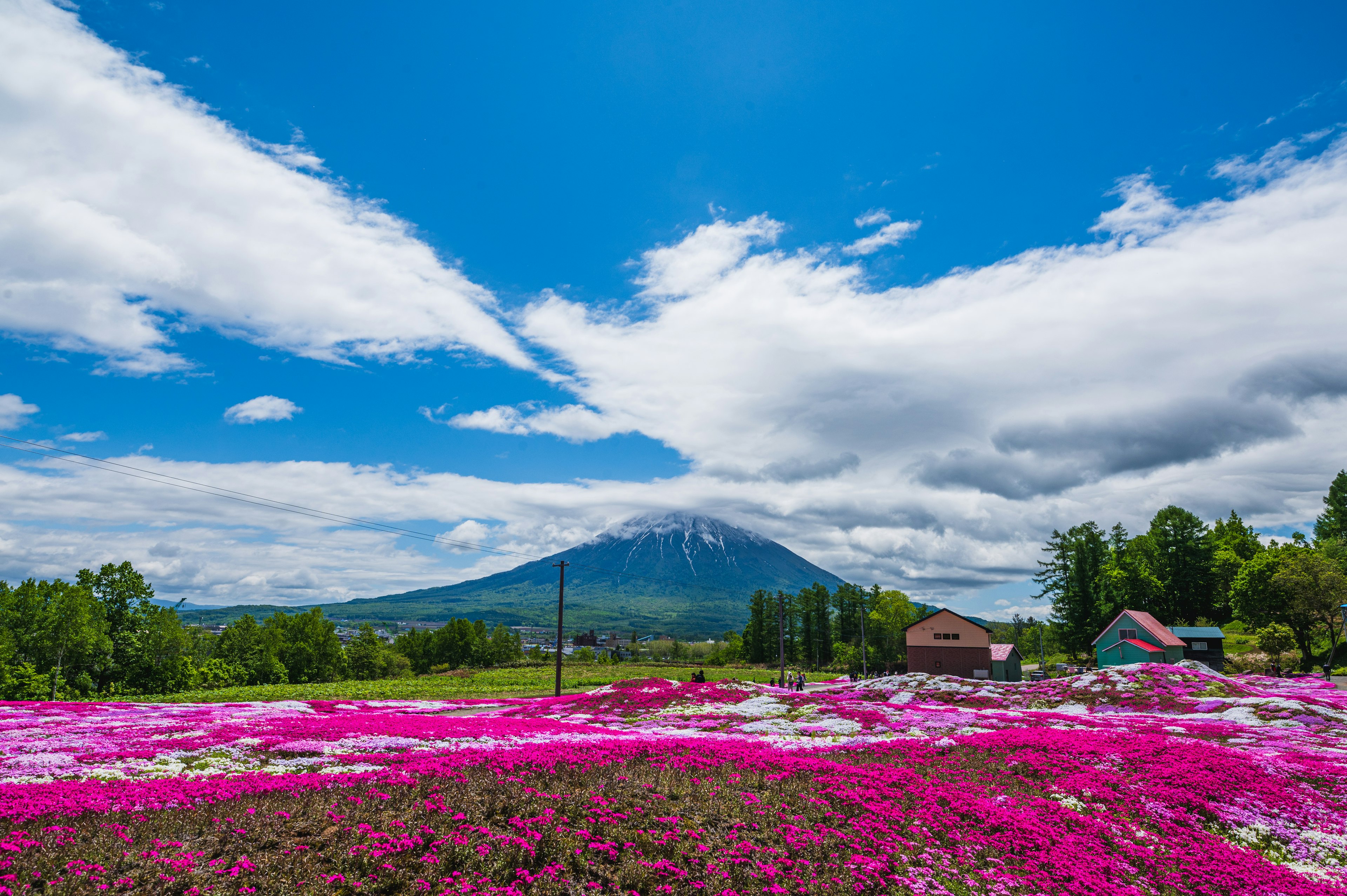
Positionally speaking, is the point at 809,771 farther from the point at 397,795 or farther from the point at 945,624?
the point at 945,624

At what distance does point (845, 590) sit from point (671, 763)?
132 metres

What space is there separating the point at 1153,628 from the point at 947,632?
26643 millimetres

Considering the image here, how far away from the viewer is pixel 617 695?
44.1 m

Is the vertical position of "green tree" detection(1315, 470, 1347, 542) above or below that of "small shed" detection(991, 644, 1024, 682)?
above

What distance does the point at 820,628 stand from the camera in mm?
135375

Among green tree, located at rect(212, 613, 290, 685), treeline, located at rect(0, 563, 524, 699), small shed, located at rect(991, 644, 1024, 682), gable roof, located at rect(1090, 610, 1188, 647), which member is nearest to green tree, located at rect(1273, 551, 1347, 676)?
gable roof, located at rect(1090, 610, 1188, 647)

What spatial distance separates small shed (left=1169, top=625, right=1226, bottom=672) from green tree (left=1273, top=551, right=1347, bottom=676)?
7.60m

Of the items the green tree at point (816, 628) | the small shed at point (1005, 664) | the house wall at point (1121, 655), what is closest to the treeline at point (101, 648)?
the small shed at point (1005, 664)

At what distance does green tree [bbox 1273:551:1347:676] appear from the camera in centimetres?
6912

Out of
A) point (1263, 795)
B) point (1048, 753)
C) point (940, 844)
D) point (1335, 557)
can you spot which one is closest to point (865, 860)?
point (940, 844)

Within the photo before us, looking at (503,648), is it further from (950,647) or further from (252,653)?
(950,647)

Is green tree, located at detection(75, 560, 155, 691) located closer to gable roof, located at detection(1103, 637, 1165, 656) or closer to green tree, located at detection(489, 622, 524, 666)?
green tree, located at detection(489, 622, 524, 666)

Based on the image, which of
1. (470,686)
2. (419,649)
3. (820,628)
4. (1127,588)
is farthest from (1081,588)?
(419,649)

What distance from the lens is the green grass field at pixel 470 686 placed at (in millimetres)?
55312
